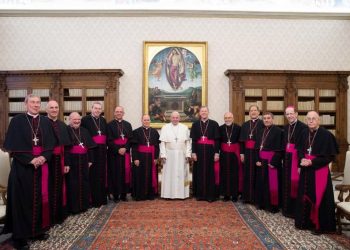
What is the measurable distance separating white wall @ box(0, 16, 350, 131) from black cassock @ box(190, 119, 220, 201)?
2.81 meters

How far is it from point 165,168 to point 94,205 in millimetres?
1689

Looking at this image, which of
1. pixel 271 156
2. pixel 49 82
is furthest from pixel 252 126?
pixel 49 82

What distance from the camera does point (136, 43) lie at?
9727 mm

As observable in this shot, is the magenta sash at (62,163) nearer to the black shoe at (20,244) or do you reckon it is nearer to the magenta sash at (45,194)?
the magenta sash at (45,194)

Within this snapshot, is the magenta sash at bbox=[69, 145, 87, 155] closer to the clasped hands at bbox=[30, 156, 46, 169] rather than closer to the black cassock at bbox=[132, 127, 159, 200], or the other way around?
the black cassock at bbox=[132, 127, 159, 200]

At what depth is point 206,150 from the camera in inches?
274

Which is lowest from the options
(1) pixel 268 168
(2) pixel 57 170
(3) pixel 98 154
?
(1) pixel 268 168

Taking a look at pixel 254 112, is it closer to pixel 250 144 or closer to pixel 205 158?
pixel 250 144

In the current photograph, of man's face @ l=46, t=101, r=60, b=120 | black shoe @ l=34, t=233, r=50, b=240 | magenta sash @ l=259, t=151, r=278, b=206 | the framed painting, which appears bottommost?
black shoe @ l=34, t=233, r=50, b=240

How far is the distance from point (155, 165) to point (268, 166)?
94.6 inches

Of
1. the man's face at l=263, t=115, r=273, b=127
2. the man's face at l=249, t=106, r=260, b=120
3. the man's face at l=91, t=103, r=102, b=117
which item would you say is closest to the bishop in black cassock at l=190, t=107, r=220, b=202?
the man's face at l=249, t=106, r=260, b=120

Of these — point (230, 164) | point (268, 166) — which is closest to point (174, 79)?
point (230, 164)

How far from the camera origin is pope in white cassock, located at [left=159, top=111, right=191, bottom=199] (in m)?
6.92

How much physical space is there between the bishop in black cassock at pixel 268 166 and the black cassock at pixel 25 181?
151 inches
